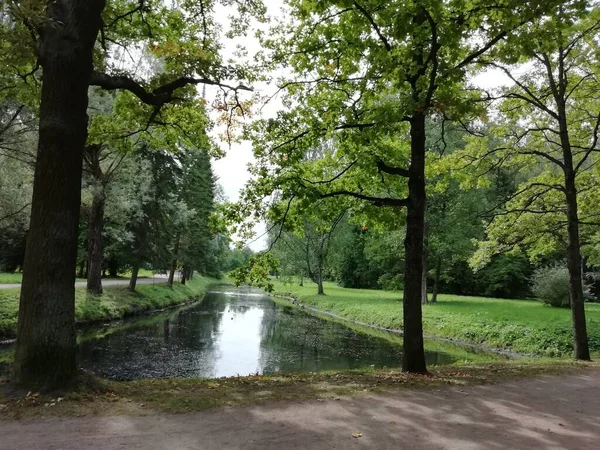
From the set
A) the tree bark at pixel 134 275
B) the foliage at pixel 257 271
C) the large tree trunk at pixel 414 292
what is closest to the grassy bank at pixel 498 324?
the large tree trunk at pixel 414 292

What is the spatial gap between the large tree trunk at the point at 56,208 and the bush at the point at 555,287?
1021 inches

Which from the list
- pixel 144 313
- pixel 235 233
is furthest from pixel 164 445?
pixel 144 313

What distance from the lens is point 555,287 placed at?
84.1 feet

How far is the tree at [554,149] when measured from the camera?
499 inches

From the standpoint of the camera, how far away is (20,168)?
61.3 feet

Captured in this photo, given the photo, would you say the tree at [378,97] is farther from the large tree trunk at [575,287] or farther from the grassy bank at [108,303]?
the grassy bank at [108,303]

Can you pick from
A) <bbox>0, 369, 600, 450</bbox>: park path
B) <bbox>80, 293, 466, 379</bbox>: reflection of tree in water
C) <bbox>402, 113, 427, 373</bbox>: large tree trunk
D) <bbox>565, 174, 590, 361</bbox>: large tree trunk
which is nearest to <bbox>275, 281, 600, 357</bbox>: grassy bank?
<bbox>80, 293, 466, 379</bbox>: reflection of tree in water

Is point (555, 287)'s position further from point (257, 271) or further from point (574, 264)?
point (257, 271)

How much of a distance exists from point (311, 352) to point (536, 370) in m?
9.43

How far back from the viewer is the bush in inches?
993

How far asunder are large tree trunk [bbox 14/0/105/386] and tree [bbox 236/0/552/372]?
14.2 ft

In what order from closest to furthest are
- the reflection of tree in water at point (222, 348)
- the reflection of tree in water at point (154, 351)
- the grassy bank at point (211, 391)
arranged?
1. the grassy bank at point (211, 391)
2. the reflection of tree in water at point (154, 351)
3. the reflection of tree in water at point (222, 348)

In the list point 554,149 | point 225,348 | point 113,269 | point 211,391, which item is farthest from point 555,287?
point 113,269

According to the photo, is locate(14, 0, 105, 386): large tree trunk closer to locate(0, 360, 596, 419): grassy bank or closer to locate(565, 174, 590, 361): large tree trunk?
locate(0, 360, 596, 419): grassy bank
